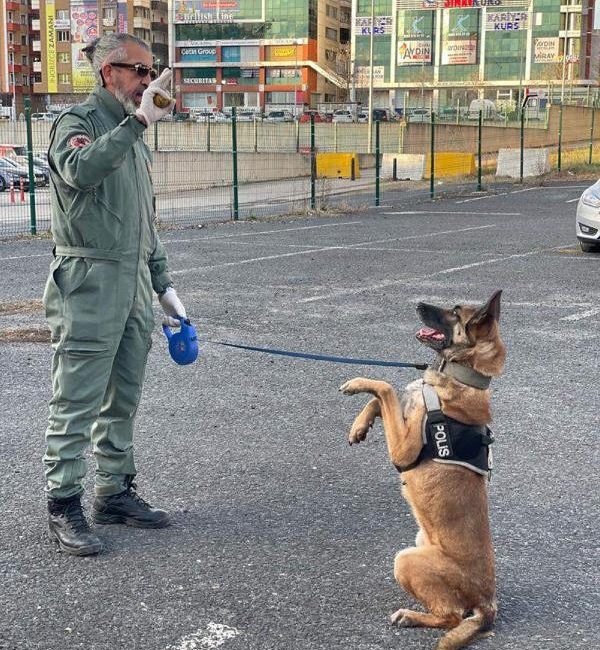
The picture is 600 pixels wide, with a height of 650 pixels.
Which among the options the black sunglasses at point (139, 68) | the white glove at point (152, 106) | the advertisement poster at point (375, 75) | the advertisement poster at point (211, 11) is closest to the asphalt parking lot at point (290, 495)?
the white glove at point (152, 106)

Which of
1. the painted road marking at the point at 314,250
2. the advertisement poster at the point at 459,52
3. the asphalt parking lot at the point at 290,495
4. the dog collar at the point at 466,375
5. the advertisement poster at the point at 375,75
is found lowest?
the painted road marking at the point at 314,250

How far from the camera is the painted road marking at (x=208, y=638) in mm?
3436

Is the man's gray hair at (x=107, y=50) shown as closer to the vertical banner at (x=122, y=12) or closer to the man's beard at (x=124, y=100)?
the man's beard at (x=124, y=100)

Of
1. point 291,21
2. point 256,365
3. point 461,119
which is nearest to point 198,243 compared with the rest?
point 256,365

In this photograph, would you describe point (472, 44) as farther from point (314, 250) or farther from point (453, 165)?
point (314, 250)

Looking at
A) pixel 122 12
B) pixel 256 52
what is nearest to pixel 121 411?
pixel 256 52

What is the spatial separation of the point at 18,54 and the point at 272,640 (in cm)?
13108

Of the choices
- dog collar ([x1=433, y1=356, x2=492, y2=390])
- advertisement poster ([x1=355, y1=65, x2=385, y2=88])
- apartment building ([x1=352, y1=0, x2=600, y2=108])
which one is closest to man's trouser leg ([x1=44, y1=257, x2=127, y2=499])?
dog collar ([x1=433, y1=356, x2=492, y2=390])

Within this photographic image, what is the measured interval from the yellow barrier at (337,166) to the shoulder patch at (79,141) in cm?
3160

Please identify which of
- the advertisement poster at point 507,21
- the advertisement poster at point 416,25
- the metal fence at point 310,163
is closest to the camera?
the metal fence at point 310,163

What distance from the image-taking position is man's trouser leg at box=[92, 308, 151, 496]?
435cm

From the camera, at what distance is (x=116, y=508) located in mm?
4504

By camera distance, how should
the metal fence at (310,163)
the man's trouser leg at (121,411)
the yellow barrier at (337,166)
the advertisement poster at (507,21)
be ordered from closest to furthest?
the man's trouser leg at (121,411) → the metal fence at (310,163) → the yellow barrier at (337,166) → the advertisement poster at (507,21)

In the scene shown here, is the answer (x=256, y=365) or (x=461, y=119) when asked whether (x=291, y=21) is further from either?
(x=256, y=365)
